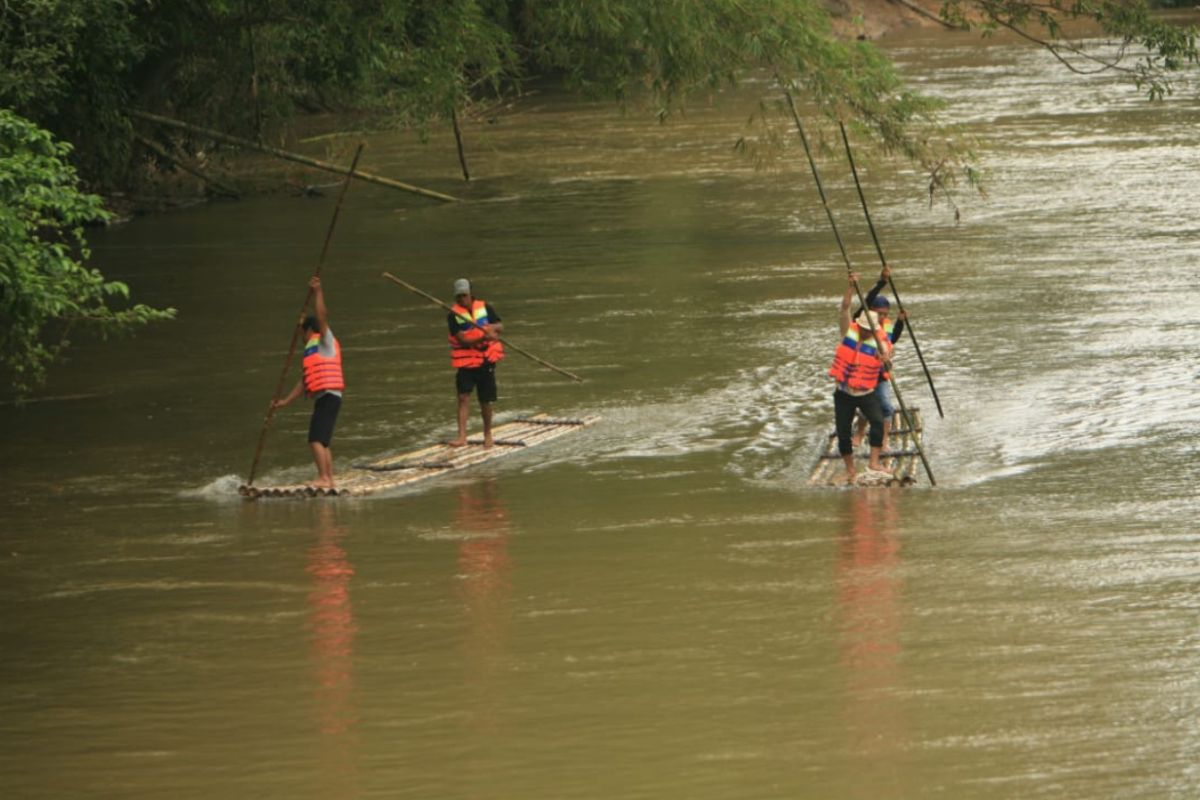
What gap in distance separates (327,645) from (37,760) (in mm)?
1903

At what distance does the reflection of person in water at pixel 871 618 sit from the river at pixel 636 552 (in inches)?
1.1

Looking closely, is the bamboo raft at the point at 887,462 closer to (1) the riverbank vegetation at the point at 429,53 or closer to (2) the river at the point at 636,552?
(2) the river at the point at 636,552

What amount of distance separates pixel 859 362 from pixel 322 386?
3.76 meters

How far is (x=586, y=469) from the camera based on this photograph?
48.8 feet

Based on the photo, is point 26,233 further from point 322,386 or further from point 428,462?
point 428,462

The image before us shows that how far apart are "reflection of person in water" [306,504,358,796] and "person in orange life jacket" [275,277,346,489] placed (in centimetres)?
58

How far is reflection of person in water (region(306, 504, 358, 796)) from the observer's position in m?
9.03

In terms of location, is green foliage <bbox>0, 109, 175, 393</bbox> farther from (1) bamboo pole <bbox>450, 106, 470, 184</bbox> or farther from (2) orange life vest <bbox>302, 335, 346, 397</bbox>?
(1) bamboo pole <bbox>450, 106, 470, 184</bbox>

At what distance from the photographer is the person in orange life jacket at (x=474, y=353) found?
51.2 feet

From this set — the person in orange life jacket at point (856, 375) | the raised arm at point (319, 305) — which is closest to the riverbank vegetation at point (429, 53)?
the raised arm at point (319, 305)

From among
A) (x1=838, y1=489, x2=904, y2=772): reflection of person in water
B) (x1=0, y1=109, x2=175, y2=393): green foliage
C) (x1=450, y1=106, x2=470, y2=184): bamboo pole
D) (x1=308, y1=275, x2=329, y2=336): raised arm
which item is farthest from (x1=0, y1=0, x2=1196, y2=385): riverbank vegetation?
(x1=838, y1=489, x2=904, y2=772): reflection of person in water

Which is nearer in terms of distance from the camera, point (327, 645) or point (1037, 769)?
point (1037, 769)

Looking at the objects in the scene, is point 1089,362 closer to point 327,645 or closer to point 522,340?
point 522,340

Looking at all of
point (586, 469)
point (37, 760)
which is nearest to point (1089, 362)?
point (586, 469)
